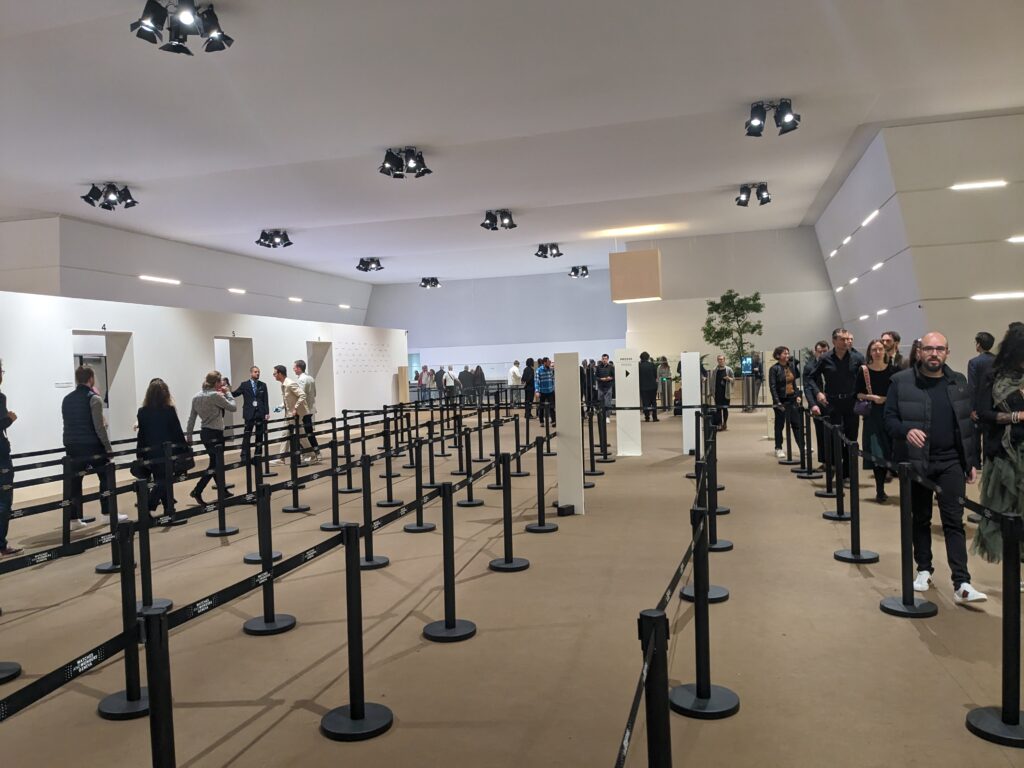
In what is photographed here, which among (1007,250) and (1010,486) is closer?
(1010,486)

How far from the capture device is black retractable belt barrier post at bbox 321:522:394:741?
132 inches

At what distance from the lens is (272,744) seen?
3.33 metres

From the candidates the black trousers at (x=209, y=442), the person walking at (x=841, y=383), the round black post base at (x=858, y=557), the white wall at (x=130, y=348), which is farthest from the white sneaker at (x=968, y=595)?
the white wall at (x=130, y=348)

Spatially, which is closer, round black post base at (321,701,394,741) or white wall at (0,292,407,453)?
round black post base at (321,701,394,741)

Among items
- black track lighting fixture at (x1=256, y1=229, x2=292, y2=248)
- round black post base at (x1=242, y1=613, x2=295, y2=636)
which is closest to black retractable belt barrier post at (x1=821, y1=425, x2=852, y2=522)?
round black post base at (x1=242, y1=613, x2=295, y2=636)

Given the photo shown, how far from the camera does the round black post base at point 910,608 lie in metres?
4.61

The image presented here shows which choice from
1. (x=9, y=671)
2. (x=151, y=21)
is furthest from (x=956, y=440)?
(x=151, y=21)

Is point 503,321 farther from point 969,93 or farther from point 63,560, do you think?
point 63,560

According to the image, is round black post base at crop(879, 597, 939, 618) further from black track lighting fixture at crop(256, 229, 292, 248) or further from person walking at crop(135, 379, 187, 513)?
black track lighting fixture at crop(256, 229, 292, 248)

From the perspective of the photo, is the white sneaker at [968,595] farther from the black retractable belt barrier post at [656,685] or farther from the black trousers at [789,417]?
the black trousers at [789,417]

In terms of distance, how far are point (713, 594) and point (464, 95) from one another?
6.25 meters

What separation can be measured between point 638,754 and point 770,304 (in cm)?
2028

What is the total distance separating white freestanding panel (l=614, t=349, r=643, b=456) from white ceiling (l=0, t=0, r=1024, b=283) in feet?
10.8

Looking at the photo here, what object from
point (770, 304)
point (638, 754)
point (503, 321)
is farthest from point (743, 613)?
point (503, 321)
